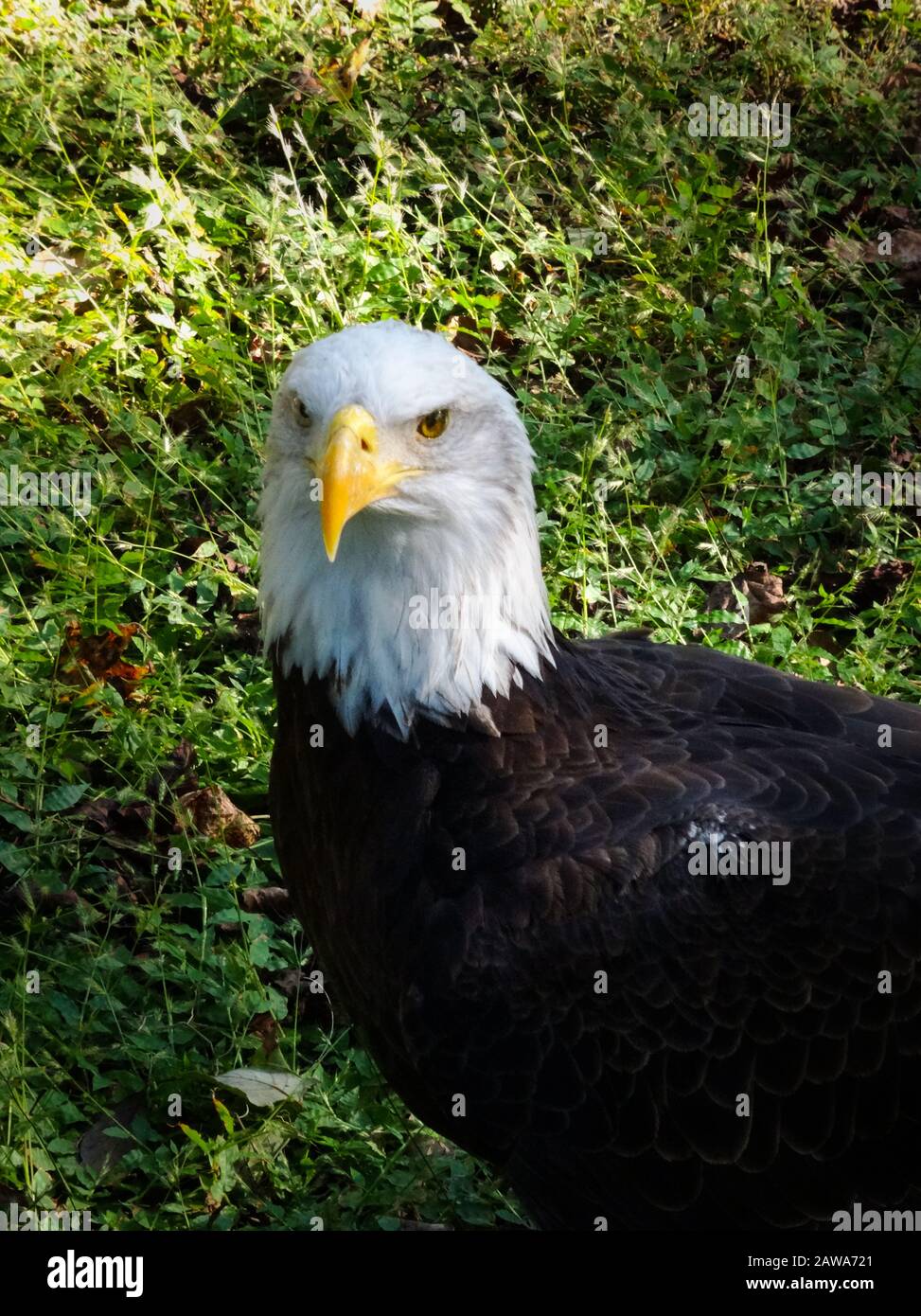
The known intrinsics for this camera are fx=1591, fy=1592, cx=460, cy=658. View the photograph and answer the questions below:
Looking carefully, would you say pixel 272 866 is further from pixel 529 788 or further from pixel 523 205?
pixel 523 205

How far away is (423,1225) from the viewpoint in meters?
4.13

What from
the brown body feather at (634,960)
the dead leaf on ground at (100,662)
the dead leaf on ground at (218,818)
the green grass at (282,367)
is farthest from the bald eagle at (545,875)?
the dead leaf on ground at (100,662)

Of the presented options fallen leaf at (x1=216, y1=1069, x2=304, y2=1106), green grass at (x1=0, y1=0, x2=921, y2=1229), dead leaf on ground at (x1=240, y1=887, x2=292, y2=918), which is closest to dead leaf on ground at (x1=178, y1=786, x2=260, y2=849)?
green grass at (x1=0, y1=0, x2=921, y2=1229)

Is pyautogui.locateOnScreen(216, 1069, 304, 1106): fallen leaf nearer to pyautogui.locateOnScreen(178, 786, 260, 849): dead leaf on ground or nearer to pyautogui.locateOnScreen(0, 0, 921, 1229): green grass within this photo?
pyautogui.locateOnScreen(0, 0, 921, 1229): green grass

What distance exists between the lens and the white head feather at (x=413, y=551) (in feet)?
11.3

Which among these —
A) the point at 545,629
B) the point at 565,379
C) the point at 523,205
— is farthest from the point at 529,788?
the point at 523,205

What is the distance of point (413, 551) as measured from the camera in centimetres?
355

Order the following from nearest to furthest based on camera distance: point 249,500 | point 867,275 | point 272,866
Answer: point 272,866, point 249,500, point 867,275

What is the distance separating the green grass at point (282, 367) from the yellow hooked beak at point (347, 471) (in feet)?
5.75

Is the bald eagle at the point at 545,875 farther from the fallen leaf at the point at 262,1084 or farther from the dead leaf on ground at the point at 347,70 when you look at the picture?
the dead leaf on ground at the point at 347,70

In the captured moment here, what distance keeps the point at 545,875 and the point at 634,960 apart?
0.86ft

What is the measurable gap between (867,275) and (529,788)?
402 centimetres

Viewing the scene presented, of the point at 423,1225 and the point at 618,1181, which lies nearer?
the point at 618,1181

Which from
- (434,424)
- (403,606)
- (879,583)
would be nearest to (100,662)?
(403,606)
